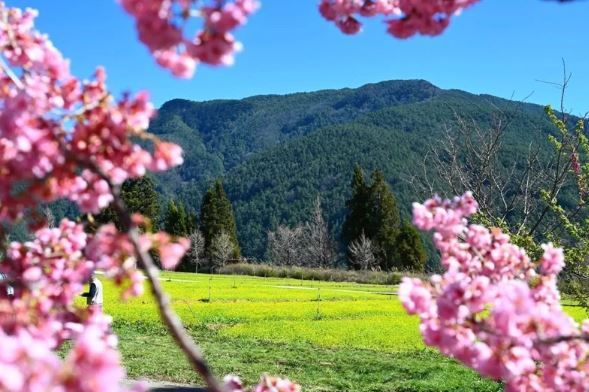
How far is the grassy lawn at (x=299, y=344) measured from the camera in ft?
37.7

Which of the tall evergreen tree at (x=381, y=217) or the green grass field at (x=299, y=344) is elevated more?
the tall evergreen tree at (x=381, y=217)

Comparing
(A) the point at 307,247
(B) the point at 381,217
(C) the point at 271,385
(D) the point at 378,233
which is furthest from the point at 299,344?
(A) the point at 307,247

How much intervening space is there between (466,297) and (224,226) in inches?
2369

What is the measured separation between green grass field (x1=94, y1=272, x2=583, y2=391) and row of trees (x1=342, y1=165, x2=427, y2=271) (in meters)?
25.2

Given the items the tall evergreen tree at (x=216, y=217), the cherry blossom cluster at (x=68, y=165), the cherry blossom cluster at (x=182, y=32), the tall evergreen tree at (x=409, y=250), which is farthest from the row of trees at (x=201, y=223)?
the cherry blossom cluster at (x=182, y=32)

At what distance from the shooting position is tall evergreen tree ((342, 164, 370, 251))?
5719cm

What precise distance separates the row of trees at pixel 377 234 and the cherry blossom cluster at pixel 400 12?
51158mm

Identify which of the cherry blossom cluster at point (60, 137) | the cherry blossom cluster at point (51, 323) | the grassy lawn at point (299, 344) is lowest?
the grassy lawn at point (299, 344)

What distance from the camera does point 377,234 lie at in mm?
56531

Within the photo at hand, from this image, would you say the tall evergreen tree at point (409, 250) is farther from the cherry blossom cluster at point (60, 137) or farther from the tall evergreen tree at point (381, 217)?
the cherry blossom cluster at point (60, 137)

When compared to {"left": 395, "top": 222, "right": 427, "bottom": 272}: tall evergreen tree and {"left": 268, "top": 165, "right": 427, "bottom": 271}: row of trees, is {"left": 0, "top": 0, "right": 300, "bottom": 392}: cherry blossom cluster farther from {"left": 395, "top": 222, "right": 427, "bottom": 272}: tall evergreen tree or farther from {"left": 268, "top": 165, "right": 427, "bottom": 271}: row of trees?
{"left": 395, "top": 222, "right": 427, "bottom": 272}: tall evergreen tree

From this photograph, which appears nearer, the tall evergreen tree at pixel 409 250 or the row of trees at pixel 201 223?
the tall evergreen tree at pixel 409 250

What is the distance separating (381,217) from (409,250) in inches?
163

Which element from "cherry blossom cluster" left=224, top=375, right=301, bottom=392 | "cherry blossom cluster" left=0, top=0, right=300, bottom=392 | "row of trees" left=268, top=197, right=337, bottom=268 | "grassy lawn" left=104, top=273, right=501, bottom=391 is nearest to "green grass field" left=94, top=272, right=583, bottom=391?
"grassy lawn" left=104, top=273, right=501, bottom=391
